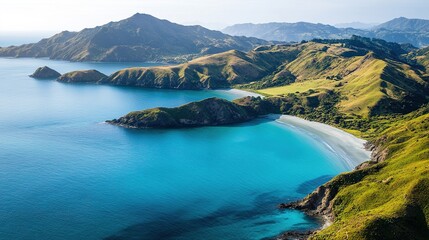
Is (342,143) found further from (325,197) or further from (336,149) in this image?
(325,197)

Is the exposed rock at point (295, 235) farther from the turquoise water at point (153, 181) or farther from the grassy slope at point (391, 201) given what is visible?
the grassy slope at point (391, 201)

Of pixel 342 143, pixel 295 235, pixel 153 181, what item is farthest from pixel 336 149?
pixel 153 181

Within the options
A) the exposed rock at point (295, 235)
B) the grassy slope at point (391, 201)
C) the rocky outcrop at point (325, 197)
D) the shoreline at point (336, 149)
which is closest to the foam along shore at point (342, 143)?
the shoreline at point (336, 149)

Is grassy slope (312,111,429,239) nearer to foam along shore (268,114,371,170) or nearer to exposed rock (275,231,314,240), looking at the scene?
exposed rock (275,231,314,240)

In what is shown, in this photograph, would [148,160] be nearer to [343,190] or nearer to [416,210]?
[343,190]

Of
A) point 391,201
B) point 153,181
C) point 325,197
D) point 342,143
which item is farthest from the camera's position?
point 342,143

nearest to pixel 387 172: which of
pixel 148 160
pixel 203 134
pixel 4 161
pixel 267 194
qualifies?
pixel 267 194

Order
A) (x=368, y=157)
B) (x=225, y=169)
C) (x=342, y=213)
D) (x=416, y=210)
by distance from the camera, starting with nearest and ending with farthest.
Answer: (x=416, y=210) < (x=342, y=213) < (x=225, y=169) < (x=368, y=157)
